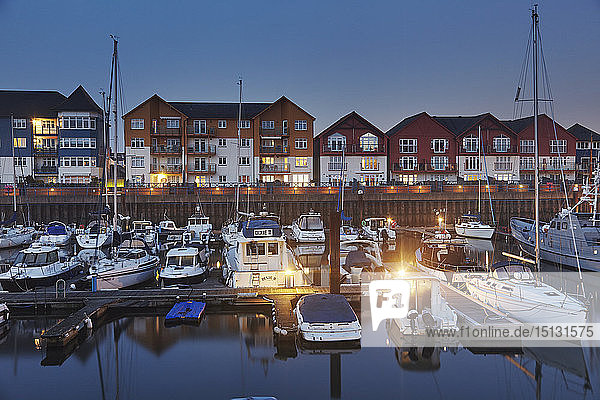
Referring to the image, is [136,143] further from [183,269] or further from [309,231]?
[183,269]

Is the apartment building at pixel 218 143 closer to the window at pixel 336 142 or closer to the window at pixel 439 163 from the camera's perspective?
the window at pixel 336 142

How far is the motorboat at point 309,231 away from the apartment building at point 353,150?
21645mm

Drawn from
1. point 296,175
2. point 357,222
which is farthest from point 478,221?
point 296,175

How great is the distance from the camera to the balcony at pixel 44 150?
60781 millimetres

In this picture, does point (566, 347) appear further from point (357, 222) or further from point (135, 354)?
point (357, 222)

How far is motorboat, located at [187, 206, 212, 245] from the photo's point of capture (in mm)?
37375

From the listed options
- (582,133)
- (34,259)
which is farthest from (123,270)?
(582,133)

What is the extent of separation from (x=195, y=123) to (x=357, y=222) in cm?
2474

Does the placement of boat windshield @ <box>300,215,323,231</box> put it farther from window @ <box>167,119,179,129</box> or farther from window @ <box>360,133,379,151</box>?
window @ <box>167,119,179,129</box>

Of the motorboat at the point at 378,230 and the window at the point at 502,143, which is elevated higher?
the window at the point at 502,143

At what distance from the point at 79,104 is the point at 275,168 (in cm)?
2490

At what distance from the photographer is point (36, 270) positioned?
23141 mm

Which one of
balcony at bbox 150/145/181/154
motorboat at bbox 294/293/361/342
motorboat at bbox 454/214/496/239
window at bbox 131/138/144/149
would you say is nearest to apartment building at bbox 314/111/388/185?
balcony at bbox 150/145/181/154

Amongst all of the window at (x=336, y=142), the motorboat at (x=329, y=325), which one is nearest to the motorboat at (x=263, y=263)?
the motorboat at (x=329, y=325)
